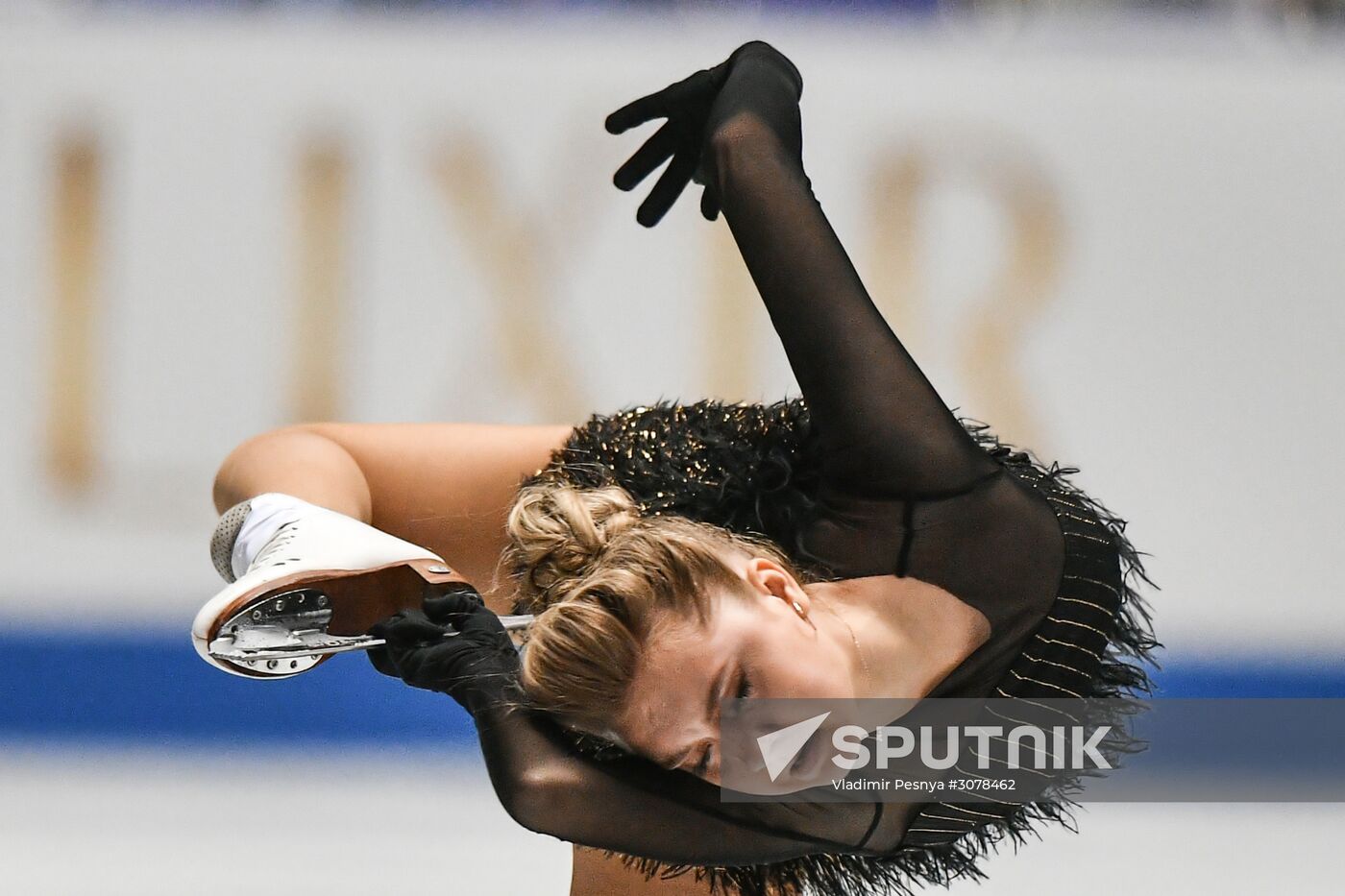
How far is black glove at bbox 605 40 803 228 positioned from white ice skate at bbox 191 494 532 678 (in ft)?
1.44

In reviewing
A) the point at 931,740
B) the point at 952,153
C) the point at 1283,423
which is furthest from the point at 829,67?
the point at 931,740

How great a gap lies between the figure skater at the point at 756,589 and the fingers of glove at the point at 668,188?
5.6 inches

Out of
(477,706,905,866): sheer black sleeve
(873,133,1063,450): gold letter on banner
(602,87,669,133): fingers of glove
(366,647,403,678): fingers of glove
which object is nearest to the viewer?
(477,706,905,866): sheer black sleeve

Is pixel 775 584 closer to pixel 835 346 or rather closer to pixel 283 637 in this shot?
pixel 835 346

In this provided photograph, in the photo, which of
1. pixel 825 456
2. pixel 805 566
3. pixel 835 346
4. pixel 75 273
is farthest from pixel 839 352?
pixel 75 273

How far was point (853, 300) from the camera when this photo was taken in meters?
1.08

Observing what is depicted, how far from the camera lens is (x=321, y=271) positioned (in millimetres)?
2283

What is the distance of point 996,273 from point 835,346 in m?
1.27

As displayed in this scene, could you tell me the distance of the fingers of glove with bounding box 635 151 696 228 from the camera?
4.75ft

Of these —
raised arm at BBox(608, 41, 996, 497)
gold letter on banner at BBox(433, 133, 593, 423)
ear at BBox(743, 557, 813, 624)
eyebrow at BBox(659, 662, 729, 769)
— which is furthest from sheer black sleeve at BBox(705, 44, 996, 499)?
gold letter on banner at BBox(433, 133, 593, 423)

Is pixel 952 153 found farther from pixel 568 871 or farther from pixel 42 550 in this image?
pixel 42 550

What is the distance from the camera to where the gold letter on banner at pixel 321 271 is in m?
2.27

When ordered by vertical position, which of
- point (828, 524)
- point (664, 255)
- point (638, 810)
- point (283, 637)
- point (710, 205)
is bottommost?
point (638, 810)

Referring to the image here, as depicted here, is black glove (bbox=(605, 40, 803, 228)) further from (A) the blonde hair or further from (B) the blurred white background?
(B) the blurred white background
